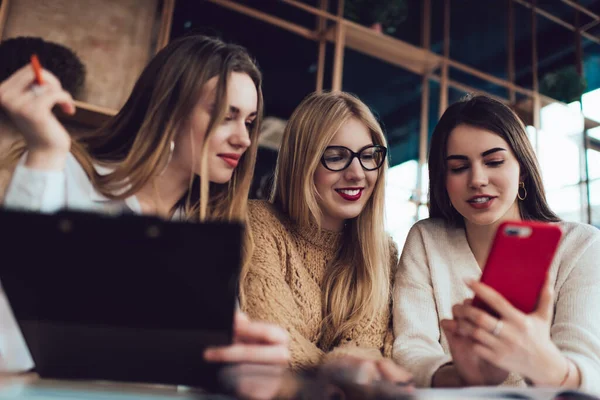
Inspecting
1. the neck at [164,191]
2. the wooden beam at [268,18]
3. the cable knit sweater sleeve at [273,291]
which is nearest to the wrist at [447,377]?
the cable knit sweater sleeve at [273,291]

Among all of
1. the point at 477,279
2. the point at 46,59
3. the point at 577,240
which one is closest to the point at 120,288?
the point at 477,279

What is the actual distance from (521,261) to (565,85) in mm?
3315

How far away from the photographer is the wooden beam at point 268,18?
264 centimetres

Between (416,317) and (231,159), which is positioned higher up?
(231,159)

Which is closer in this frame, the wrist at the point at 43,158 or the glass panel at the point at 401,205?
the wrist at the point at 43,158

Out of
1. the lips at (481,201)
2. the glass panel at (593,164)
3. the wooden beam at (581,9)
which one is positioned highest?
the wooden beam at (581,9)

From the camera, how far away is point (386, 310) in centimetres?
130

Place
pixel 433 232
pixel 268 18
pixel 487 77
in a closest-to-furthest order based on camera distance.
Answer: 1. pixel 433 232
2. pixel 268 18
3. pixel 487 77

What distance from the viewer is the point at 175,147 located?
1044mm

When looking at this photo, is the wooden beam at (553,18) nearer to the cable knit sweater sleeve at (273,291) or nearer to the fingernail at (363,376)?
the cable knit sweater sleeve at (273,291)

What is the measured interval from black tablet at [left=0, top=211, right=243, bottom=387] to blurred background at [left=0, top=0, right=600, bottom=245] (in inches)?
61.4

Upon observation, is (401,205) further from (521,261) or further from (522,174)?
(521,261)

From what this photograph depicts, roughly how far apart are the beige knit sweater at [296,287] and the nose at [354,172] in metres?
0.18

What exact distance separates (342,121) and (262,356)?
0.81 meters
